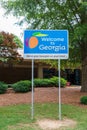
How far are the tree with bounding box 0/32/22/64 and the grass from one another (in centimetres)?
903

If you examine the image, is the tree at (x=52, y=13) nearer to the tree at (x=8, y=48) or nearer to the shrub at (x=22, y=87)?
the tree at (x=8, y=48)

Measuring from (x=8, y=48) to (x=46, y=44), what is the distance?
38.6ft

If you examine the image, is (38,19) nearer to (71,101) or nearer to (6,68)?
(71,101)

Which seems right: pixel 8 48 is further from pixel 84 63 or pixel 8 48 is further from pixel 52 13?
pixel 84 63

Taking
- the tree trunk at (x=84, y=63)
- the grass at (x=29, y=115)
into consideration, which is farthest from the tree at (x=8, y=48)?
the grass at (x=29, y=115)

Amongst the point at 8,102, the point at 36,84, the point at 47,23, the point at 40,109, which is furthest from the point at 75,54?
the point at 40,109

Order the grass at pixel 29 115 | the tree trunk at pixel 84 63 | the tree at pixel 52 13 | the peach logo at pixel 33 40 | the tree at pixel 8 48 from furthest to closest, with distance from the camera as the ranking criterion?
the tree at pixel 8 48 → the tree trunk at pixel 84 63 → the tree at pixel 52 13 → the peach logo at pixel 33 40 → the grass at pixel 29 115

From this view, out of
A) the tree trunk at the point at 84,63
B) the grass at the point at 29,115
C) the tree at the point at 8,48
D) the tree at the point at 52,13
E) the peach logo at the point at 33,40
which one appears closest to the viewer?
the grass at the point at 29,115

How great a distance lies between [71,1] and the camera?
1995 centimetres

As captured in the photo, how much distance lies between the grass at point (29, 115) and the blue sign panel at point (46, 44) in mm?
2303

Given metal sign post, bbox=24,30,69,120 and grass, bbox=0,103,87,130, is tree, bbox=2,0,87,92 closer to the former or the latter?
grass, bbox=0,103,87,130

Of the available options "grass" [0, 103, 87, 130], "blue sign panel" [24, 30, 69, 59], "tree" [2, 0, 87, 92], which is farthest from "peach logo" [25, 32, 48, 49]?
"tree" [2, 0, 87, 92]

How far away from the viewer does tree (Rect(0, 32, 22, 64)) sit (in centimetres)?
2359

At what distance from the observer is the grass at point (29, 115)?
11135 millimetres
